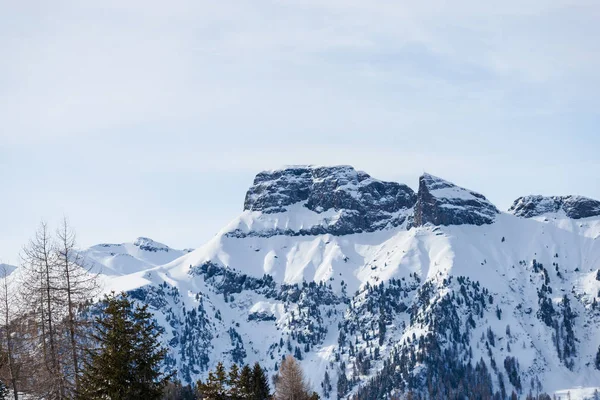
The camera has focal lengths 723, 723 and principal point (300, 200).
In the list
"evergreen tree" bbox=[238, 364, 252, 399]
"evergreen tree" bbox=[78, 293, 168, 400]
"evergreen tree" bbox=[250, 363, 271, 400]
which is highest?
"evergreen tree" bbox=[78, 293, 168, 400]

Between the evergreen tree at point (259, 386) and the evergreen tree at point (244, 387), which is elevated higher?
the evergreen tree at point (244, 387)

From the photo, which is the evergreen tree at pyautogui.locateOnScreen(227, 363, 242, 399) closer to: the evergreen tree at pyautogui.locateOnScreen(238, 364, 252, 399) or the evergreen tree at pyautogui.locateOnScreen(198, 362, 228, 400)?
the evergreen tree at pyautogui.locateOnScreen(238, 364, 252, 399)

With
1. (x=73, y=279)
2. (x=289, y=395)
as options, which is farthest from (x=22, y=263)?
(x=289, y=395)

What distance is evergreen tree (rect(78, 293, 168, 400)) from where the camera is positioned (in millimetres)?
32062

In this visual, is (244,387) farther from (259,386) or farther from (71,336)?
(71,336)

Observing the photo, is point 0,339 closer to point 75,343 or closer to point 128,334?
point 75,343

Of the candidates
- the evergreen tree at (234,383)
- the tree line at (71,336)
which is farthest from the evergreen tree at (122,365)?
the evergreen tree at (234,383)

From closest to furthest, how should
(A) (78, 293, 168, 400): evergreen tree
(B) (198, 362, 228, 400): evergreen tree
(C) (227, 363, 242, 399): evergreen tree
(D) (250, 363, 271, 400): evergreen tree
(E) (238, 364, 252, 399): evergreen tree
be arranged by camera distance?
(A) (78, 293, 168, 400): evergreen tree < (B) (198, 362, 228, 400): evergreen tree < (C) (227, 363, 242, 399): evergreen tree < (E) (238, 364, 252, 399): evergreen tree < (D) (250, 363, 271, 400): evergreen tree

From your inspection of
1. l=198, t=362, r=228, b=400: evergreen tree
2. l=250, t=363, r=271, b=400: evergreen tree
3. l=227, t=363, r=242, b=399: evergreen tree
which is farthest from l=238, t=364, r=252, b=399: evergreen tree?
l=198, t=362, r=228, b=400: evergreen tree

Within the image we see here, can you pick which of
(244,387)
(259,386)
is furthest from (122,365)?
(259,386)

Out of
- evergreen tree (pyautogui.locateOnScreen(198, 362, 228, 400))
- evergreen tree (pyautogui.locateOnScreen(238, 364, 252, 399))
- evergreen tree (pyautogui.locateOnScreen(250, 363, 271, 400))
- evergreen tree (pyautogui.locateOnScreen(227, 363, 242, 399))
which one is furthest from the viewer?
evergreen tree (pyautogui.locateOnScreen(250, 363, 271, 400))

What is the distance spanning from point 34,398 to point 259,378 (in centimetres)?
3083

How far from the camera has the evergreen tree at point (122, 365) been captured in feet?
105

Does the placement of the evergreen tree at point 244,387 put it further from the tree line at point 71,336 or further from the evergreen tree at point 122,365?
the evergreen tree at point 122,365
